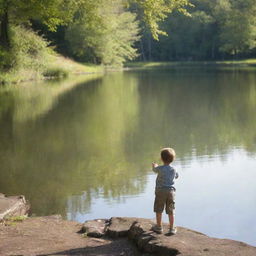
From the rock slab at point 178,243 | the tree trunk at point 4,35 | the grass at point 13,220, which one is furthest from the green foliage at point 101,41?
the rock slab at point 178,243

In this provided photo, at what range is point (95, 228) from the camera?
25.7 ft

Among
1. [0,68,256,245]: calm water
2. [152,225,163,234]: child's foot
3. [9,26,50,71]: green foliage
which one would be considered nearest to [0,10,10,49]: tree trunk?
[9,26,50,71]: green foliage

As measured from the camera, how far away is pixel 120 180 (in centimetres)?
1174

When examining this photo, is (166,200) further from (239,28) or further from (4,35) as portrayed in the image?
(239,28)

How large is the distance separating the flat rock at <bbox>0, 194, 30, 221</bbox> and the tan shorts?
283 cm

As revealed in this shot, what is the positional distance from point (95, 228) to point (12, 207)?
187cm

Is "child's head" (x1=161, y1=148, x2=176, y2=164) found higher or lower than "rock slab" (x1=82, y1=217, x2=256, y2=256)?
higher

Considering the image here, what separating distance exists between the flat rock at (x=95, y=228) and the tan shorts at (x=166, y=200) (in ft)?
3.46

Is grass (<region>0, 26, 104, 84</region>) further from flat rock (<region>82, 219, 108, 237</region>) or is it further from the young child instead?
the young child

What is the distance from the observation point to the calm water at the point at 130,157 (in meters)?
9.70

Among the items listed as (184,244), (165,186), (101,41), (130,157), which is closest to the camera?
(184,244)

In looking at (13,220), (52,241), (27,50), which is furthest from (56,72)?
(52,241)

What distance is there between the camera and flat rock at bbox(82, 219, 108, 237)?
7.57m

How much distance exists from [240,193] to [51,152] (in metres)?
6.60
